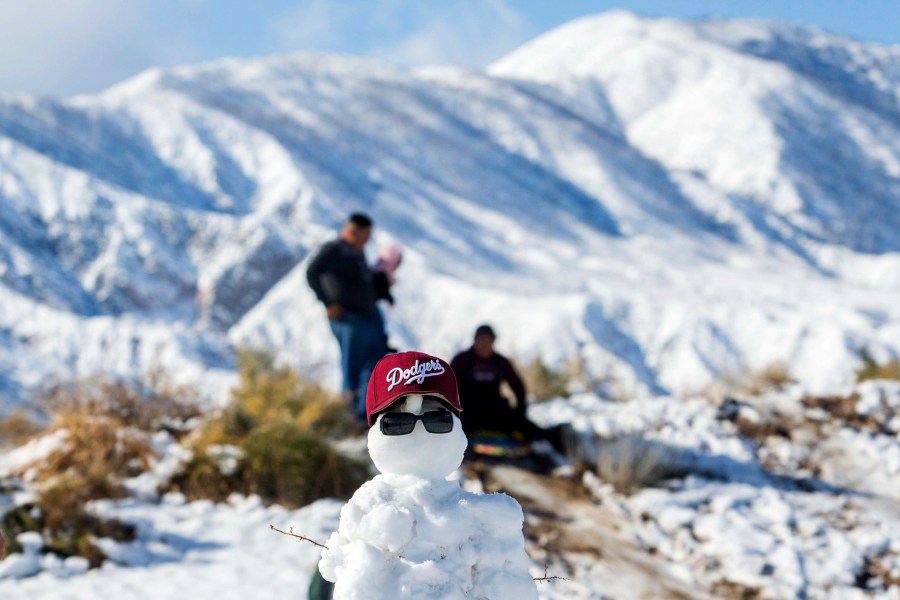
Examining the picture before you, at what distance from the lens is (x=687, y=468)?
5.29m

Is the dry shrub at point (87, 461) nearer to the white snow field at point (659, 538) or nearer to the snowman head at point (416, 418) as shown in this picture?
the white snow field at point (659, 538)

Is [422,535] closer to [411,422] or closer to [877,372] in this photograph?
[411,422]

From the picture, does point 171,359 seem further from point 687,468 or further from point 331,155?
point 331,155

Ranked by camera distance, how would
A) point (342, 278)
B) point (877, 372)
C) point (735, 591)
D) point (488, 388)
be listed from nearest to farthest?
point (735, 591) → point (342, 278) → point (488, 388) → point (877, 372)

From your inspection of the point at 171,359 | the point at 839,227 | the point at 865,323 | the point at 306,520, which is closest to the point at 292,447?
the point at 306,520

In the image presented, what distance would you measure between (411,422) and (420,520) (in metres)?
0.22

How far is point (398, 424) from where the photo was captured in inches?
72.0

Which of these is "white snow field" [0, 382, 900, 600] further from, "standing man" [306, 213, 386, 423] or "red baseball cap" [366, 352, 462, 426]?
"red baseball cap" [366, 352, 462, 426]

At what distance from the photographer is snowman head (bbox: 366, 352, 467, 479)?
5.97ft

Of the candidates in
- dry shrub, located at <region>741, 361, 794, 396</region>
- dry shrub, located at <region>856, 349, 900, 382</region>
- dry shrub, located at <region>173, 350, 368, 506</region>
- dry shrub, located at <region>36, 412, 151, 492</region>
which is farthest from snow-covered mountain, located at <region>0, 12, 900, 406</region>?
dry shrub, located at <region>173, 350, 368, 506</region>

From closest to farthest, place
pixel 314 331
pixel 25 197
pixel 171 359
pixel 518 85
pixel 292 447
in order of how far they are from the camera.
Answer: pixel 292 447 < pixel 171 359 < pixel 314 331 < pixel 25 197 < pixel 518 85

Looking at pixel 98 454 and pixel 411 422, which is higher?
pixel 411 422

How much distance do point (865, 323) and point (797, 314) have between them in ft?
7.34

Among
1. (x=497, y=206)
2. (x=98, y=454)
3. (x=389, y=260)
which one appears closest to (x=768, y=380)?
(x=389, y=260)
